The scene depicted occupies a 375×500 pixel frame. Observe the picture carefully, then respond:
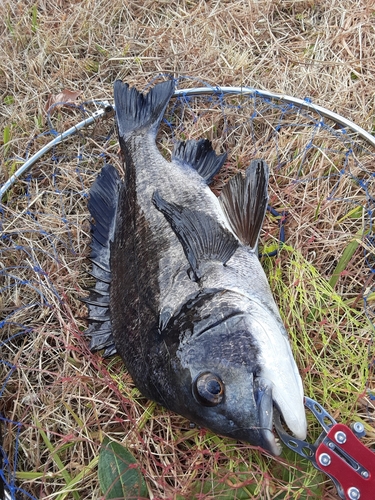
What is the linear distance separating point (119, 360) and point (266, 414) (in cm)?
120

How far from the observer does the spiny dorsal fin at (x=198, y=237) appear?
2.32 metres

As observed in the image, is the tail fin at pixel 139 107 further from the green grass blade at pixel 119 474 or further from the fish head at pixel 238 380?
the green grass blade at pixel 119 474

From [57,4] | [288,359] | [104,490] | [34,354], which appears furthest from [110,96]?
[104,490]

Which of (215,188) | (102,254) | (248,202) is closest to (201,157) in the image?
(215,188)

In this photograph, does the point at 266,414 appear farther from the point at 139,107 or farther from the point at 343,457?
the point at 139,107

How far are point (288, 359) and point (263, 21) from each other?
283cm

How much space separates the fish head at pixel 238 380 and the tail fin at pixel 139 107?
1.64 meters

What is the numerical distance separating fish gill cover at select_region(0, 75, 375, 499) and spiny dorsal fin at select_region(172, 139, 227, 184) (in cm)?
15

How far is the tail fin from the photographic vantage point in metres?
3.11

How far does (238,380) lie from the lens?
188 centimetres

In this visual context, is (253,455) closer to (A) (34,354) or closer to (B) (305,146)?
(A) (34,354)

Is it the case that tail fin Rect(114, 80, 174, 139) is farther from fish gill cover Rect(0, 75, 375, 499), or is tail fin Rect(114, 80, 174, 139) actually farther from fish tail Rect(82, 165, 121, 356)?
fish tail Rect(82, 165, 121, 356)

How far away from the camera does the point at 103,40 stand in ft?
12.5

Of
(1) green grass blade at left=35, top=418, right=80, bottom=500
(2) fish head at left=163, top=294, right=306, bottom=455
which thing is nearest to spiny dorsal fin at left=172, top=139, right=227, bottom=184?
(2) fish head at left=163, top=294, right=306, bottom=455
